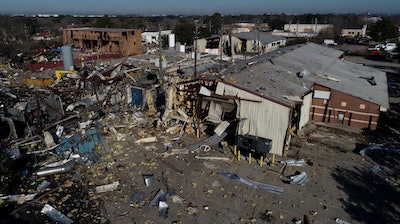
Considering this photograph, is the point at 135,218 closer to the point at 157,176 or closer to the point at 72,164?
the point at 157,176

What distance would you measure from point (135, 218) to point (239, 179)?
435 cm

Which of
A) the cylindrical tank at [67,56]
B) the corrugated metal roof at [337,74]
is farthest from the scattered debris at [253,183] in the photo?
the cylindrical tank at [67,56]

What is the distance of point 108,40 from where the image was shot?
43.5 m

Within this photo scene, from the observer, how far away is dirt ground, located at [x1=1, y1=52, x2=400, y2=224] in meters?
10.1

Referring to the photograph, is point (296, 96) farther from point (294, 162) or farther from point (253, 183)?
point (253, 183)

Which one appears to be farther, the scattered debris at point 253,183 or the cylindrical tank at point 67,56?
the cylindrical tank at point 67,56

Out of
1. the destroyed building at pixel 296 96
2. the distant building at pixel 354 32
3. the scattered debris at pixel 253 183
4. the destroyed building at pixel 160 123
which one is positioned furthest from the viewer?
the distant building at pixel 354 32

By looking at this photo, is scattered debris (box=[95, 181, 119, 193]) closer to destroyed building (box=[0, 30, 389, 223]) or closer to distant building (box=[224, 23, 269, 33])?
destroyed building (box=[0, 30, 389, 223])

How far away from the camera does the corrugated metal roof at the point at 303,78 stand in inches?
626

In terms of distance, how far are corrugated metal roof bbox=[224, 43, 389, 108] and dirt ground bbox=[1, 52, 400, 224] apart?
2987 millimetres

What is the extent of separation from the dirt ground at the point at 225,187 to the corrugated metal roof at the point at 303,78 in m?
2.99

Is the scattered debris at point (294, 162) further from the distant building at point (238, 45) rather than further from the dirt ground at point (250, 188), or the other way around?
the distant building at point (238, 45)

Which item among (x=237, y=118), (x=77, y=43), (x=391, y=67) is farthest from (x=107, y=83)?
(x=391, y=67)

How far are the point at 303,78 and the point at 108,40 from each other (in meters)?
32.4
